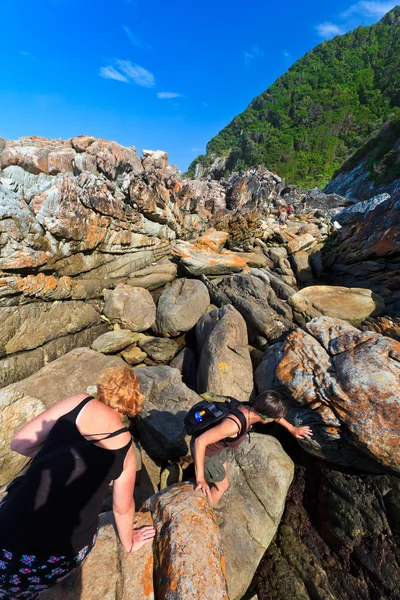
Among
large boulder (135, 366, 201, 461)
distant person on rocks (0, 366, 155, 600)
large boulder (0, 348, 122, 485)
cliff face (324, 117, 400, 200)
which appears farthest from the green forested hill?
distant person on rocks (0, 366, 155, 600)

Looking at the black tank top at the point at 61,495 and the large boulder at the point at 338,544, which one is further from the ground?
the black tank top at the point at 61,495

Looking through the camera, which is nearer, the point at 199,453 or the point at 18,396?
the point at 199,453

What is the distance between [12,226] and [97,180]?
5.01 m

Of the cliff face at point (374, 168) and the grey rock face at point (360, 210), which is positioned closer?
the grey rock face at point (360, 210)

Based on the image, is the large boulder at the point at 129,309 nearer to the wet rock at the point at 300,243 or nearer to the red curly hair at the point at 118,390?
the red curly hair at the point at 118,390

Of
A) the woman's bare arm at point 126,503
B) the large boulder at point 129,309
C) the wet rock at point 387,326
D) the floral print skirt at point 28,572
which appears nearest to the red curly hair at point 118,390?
the woman's bare arm at point 126,503

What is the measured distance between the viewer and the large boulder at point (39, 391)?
647cm

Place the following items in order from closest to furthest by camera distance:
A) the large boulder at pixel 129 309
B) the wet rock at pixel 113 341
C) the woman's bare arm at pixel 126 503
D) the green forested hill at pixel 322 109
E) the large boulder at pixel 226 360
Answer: the woman's bare arm at pixel 126 503
the large boulder at pixel 226 360
the wet rock at pixel 113 341
the large boulder at pixel 129 309
the green forested hill at pixel 322 109

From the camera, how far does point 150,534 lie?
3475 millimetres

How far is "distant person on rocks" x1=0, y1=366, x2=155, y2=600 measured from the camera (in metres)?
2.32

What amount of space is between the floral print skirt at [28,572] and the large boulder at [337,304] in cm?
1079

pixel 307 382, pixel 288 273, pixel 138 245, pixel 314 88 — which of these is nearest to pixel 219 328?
pixel 307 382

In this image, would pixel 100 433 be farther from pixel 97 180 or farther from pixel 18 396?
pixel 97 180

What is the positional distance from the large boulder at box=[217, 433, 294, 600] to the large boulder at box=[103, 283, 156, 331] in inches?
287
